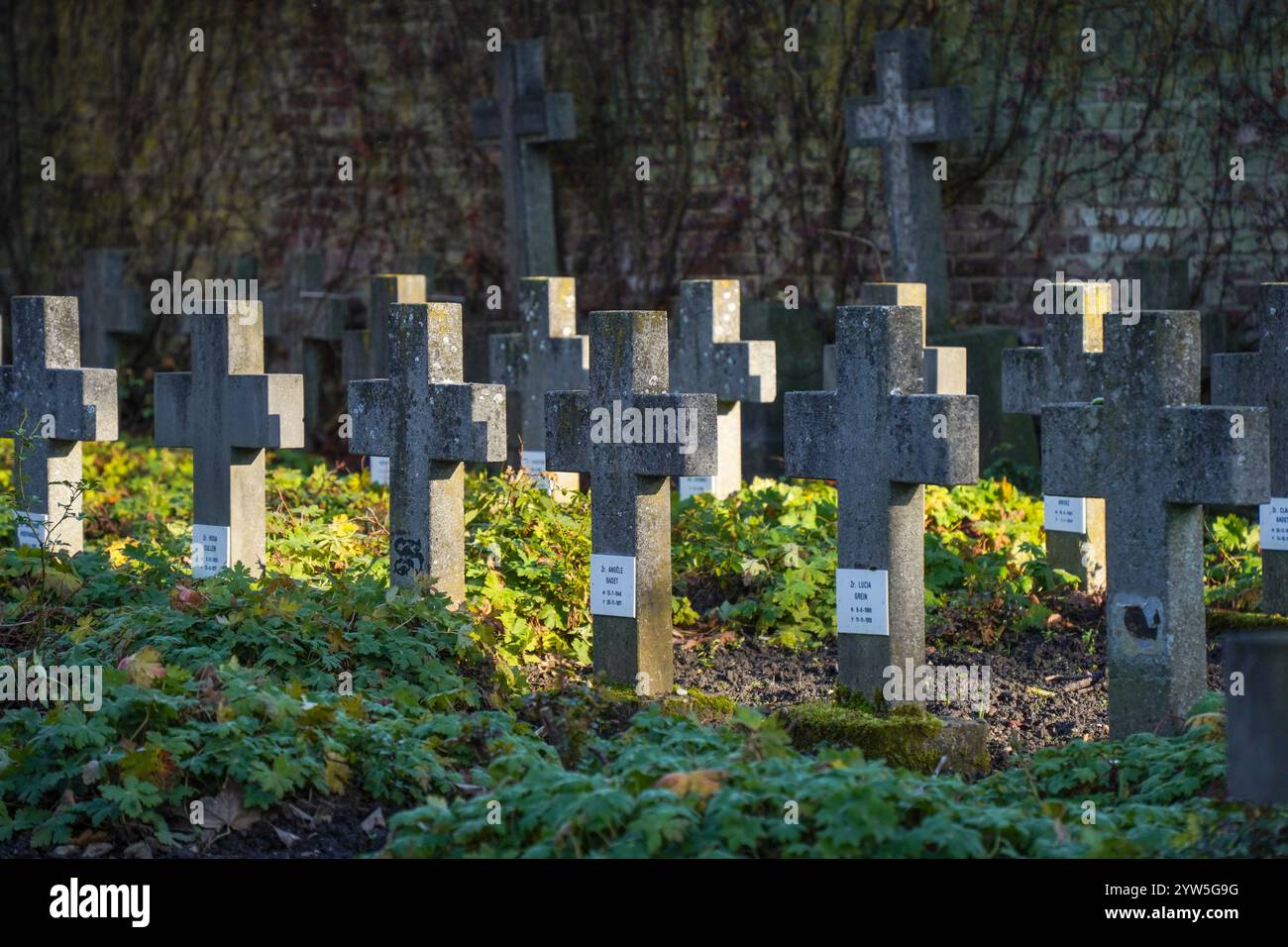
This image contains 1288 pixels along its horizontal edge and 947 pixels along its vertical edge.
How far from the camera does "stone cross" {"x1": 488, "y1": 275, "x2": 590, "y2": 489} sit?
9.42m

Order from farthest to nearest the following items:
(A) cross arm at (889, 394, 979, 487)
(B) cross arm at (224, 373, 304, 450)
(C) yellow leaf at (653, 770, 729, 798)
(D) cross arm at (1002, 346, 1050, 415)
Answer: (B) cross arm at (224, 373, 304, 450), (D) cross arm at (1002, 346, 1050, 415), (A) cross arm at (889, 394, 979, 487), (C) yellow leaf at (653, 770, 729, 798)

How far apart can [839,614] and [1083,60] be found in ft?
20.8

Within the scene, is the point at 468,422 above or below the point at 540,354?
below

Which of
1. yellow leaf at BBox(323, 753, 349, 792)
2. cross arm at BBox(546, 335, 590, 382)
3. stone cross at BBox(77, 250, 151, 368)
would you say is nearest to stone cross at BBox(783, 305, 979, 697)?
yellow leaf at BBox(323, 753, 349, 792)

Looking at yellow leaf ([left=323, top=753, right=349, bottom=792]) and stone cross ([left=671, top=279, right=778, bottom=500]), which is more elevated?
stone cross ([left=671, top=279, right=778, bottom=500])

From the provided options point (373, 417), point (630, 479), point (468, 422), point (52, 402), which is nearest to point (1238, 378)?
point (630, 479)

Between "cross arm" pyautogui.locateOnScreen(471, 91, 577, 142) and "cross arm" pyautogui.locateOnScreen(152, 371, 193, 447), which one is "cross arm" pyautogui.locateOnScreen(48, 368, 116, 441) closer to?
"cross arm" pyautogui.locateOnScreen(152, 371, 193, 447)

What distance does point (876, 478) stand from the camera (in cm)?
613

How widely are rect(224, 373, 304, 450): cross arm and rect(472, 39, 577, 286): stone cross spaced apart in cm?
566

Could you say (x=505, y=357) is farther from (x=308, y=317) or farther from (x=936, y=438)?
(x=936, y=438)

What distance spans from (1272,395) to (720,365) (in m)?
3.02

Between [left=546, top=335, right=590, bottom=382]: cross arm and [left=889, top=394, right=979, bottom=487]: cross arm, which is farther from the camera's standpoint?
[left=546, top=335, right=590, bottom=382]: cross arm

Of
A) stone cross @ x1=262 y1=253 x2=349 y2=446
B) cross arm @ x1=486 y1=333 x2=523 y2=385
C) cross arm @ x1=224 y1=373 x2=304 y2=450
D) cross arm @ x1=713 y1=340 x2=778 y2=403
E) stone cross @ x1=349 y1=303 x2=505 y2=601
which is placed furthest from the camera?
stone cross @ x1=262 y1=253 x2=349 y2=446

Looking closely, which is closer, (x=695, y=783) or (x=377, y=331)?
(x=695, y=783)
